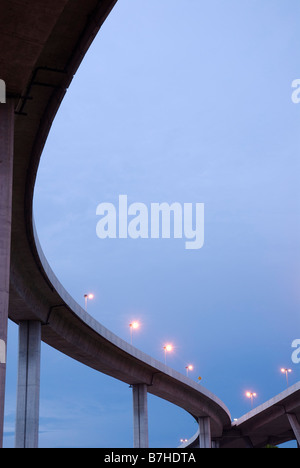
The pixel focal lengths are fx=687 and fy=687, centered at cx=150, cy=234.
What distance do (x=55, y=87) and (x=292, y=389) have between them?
5213 cm

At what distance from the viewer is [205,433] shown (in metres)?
76.4

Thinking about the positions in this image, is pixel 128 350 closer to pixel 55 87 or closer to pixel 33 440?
pixel 33 440

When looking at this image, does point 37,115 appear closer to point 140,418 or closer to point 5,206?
point 5,206

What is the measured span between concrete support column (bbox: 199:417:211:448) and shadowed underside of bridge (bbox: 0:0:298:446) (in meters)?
33.5

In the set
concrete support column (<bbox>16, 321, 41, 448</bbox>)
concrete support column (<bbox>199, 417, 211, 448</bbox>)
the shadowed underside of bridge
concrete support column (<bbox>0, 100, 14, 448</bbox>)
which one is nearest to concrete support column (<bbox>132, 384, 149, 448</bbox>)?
the shadowed underside of bridge

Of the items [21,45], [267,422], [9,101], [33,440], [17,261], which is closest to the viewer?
[21,45]

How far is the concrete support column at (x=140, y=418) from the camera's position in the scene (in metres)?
55.5

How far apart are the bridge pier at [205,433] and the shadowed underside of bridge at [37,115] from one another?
110ft

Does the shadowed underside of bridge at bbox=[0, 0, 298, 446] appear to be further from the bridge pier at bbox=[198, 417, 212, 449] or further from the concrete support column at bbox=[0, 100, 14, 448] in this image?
the bridge pier at bbox=[198, 417, 212, 449]

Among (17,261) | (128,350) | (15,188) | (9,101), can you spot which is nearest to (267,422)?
(128,350)

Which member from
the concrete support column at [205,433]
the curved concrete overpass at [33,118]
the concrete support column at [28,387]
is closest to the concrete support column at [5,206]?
the curved concrete overpass at [33,118]

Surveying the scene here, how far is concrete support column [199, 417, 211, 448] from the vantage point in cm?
7575

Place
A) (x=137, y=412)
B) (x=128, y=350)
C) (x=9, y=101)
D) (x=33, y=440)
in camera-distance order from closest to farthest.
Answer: (x=9, y=101)
(x=33, y=440)
(x=128, y=350)
(x=137, y=412)
